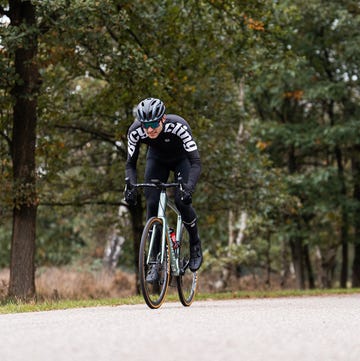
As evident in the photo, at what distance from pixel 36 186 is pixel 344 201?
13.0m

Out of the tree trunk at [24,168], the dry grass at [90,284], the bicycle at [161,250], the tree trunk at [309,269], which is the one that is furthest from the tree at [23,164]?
the tree trunk at [309,269]

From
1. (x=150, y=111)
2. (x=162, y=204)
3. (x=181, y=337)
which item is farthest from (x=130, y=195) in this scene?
(x=181, y=337)

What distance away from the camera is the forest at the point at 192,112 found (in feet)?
48.0

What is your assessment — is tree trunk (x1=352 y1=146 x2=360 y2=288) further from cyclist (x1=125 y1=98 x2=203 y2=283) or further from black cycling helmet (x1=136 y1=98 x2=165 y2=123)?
black cycling helmet (x1=136 y1=98 x2=165 y2=123)

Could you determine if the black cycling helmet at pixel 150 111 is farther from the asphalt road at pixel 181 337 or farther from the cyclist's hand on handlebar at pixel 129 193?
the asphalt road at pixel 181 337

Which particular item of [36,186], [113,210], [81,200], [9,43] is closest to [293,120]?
[113,210]

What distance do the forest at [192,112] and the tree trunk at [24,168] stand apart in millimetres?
25

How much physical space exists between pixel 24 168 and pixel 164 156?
583 cm

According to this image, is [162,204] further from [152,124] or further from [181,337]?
[181,337]

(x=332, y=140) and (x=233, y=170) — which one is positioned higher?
(x=332, y=140)

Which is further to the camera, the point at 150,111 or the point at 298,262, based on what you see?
the point at 298,262

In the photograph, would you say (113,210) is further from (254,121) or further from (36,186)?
(36,186)

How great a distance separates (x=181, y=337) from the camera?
6.12 m

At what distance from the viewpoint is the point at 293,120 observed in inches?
1133
